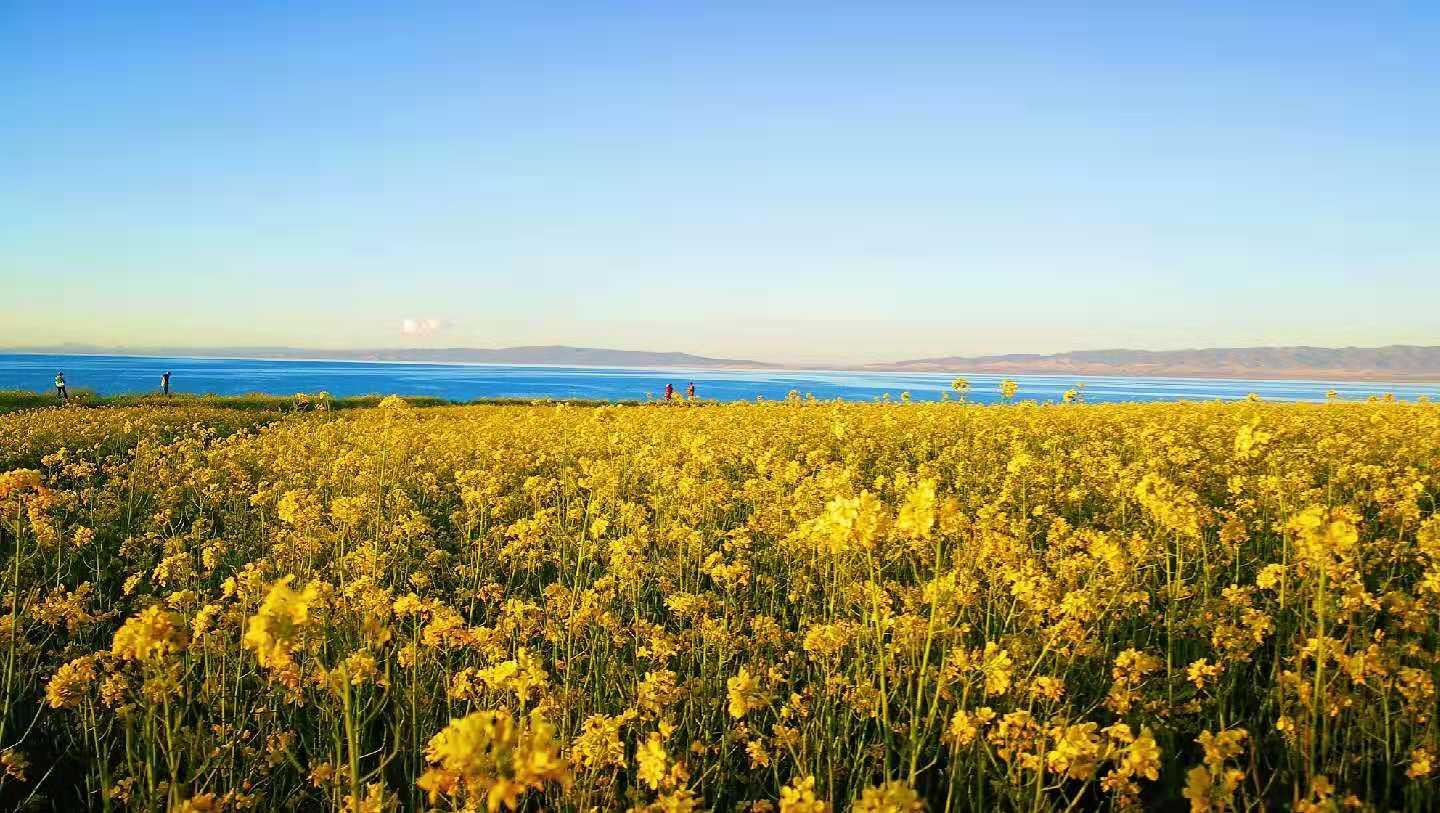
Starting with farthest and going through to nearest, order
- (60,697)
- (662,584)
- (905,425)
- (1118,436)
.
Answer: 1. (905,425)
2. (1118,436)
3. (662,584)
4. (60,697)

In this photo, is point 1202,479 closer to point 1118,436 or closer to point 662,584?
point 1118,436

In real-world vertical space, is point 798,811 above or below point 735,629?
above

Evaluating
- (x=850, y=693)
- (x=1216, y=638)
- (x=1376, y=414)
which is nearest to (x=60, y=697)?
(x=850, y=693)

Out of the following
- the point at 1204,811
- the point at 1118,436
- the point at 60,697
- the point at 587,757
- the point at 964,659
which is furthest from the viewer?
the point at 1118,436

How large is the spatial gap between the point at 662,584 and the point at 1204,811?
354 centimetres

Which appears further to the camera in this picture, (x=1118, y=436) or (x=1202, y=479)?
(x=1118, y=436)

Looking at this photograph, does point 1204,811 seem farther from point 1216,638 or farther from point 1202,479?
point 1202,479

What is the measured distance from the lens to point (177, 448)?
10656 mm

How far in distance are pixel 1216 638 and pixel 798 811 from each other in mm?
2827

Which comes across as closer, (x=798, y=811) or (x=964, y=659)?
(x=798, y=811)

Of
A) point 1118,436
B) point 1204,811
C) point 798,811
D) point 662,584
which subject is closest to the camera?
point 798,811

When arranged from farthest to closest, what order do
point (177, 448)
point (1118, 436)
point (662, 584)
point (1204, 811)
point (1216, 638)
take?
point (1118, 436) → point (177, 448) → point (662, 584) → point (1216, 638) → point (1204, 811)

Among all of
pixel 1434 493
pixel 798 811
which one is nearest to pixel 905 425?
pixel 1434 493

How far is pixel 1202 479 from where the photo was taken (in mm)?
8078
